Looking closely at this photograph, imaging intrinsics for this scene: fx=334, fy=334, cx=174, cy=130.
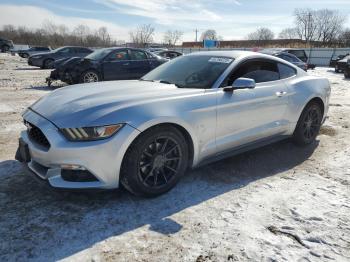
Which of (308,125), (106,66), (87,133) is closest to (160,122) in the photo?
(87,133)

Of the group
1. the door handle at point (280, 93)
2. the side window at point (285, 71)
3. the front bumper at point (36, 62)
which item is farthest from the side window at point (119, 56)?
the front bumper at point (36, 62)

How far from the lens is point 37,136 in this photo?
130 inches

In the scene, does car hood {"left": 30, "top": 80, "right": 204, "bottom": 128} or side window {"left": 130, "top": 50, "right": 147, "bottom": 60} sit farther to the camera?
side window {"left": 130, "top": 50, "right": 147, "bottom": 60}

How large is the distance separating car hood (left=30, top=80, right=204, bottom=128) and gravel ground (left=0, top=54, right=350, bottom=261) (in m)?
0.86

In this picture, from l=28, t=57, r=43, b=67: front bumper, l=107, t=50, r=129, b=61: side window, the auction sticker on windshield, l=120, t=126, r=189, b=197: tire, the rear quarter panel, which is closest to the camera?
l=120, t=126, r=189, b=197: tire

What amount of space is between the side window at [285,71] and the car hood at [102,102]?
65.5 inches

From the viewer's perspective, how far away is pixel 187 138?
3.58m

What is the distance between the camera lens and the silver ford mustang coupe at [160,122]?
2992mm

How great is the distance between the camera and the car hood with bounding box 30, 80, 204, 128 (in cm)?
303

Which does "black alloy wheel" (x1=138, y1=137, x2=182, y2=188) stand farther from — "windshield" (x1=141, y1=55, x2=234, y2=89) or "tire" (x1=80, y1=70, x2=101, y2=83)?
"tire" (x1=80, y1=70, x2=101, y2=83)

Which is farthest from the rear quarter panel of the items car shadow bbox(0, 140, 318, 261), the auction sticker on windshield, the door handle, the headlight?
the headlight

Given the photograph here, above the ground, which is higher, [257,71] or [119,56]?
[119,56]

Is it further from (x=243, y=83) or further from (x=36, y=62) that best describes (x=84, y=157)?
(x=36, y=62)

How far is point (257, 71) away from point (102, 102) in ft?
7.32
